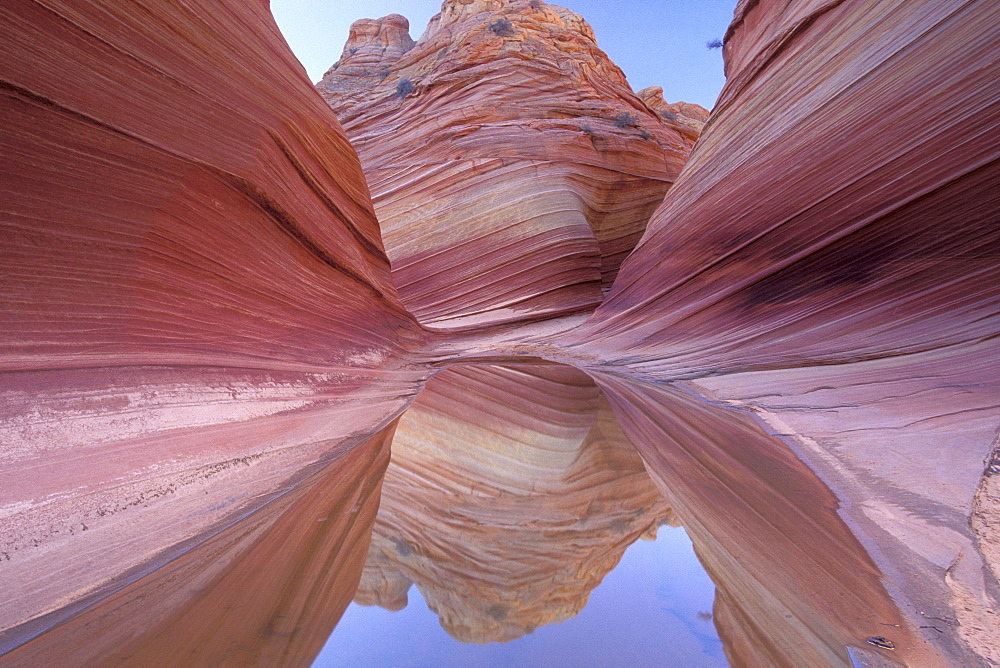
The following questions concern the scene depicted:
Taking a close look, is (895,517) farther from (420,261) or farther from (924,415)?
(420,261)

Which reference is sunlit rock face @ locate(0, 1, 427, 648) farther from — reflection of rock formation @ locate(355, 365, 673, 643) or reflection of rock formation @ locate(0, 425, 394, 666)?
reflection of rock formation @ locate(355, 365, 673, 643)

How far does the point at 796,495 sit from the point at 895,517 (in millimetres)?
327

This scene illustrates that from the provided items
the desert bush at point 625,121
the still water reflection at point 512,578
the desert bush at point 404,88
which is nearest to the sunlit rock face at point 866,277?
the still water reflection at point 512,578

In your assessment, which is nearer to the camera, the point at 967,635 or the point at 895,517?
the point at 967,635

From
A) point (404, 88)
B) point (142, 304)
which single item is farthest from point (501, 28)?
point (142, 304)

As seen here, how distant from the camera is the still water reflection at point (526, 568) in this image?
4.45 feet

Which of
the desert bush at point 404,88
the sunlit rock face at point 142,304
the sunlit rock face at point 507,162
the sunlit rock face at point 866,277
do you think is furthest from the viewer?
the desert bush at point 404,88

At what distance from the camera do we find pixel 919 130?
4387mm

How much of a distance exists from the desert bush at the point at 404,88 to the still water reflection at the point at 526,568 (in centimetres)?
1235

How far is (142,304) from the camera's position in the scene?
3.05 m

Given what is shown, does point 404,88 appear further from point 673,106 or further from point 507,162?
point 673,106

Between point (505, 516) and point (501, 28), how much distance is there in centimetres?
1346

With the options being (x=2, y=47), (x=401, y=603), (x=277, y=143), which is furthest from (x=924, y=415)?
(x=277, y=143)

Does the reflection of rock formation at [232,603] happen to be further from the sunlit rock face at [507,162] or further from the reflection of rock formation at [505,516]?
the sunlit rock face at [507,162]
